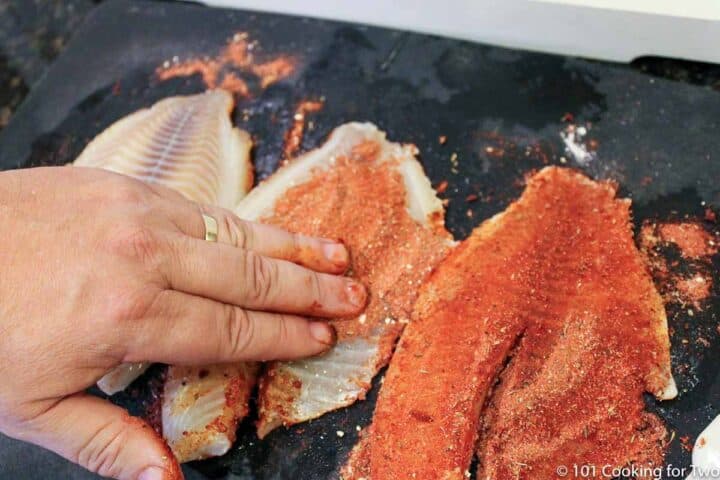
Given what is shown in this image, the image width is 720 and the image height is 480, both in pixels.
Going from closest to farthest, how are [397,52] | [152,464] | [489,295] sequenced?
1. [152,464]
2. [489,295]
3. [397,52]

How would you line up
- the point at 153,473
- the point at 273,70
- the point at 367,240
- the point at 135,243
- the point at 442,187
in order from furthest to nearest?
the point at 273,70
the point at 442,187
the point at 367,240
the point at 135,243
the point at 153,473

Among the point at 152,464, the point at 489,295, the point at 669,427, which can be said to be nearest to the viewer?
the point at 152,464

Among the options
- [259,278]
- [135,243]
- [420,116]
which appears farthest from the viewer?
[420,116]

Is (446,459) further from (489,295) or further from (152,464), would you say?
(152,464)

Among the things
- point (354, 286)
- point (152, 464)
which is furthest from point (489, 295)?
point (152, 464)

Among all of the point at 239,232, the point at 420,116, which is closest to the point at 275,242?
the point at 239,232

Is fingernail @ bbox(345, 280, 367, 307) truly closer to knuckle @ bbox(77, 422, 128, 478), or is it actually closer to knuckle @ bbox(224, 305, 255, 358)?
knuckle @ bbox(224, 305, 255, 358)

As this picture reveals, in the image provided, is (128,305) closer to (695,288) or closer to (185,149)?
(185,149)
